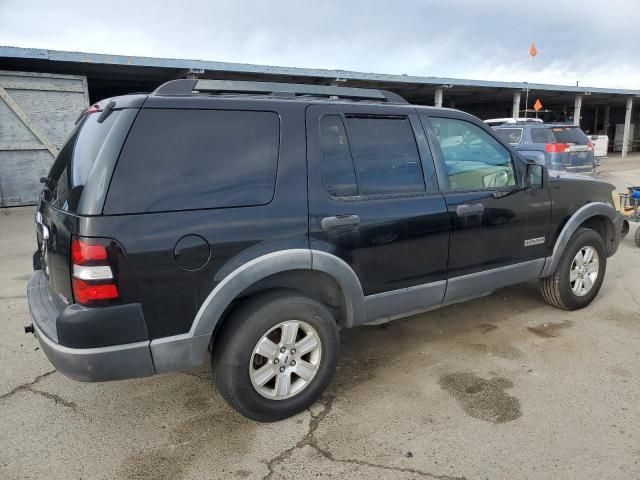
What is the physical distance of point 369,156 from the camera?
3.11 meters

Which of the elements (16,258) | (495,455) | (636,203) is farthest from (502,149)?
(16,258)

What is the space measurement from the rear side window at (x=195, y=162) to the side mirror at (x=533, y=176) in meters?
2.22

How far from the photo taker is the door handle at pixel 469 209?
340 cm

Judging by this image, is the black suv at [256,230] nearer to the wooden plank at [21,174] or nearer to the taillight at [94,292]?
the taillight at [94,292]

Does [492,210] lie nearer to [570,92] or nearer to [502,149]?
[502,149]

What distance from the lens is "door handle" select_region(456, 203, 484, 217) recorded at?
3.40 metres

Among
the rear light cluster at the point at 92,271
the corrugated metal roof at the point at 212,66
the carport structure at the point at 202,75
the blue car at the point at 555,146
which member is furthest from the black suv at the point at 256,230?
the carport structure at the point at 202,75

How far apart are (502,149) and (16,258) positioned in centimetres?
675

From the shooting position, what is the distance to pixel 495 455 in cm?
254

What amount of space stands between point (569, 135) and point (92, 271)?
11414 mm

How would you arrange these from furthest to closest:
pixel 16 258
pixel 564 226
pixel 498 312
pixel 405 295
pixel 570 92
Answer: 1. pixel 570 92
2. pixel 16 258
3. pixel 498 312
4. pixel 564 226
5. pixel 405 295

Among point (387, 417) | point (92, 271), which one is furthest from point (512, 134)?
point (92, 271)

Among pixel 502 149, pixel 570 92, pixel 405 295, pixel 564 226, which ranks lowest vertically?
pixel 405 295

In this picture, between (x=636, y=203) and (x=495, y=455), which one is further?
(x=636, y=203)
